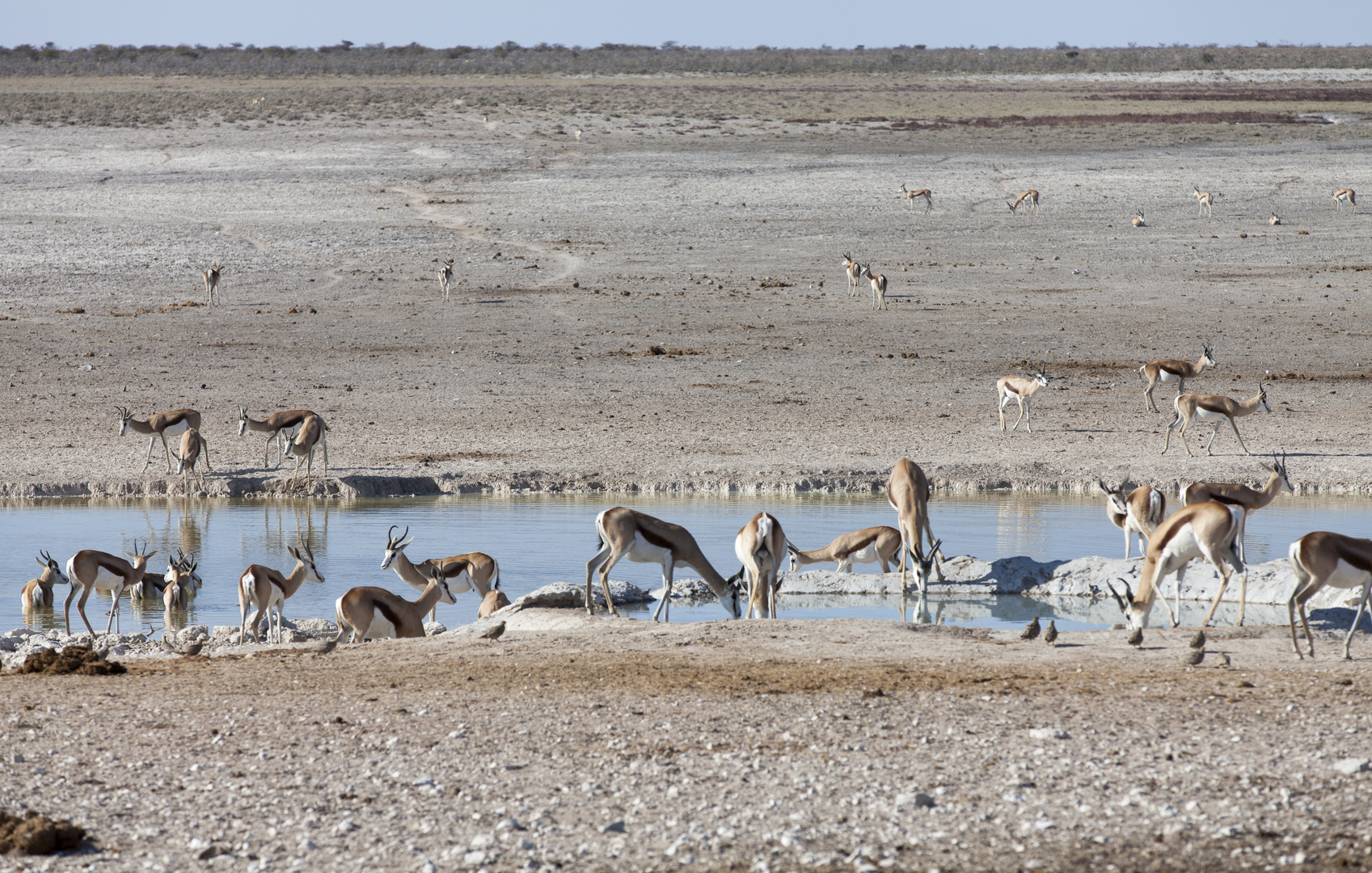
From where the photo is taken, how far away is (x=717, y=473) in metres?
16.8

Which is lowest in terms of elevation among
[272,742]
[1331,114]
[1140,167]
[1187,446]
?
[272,742]

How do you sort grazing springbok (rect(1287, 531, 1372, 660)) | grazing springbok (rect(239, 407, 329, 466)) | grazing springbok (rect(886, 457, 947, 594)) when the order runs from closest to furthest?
1. grazing springbok (rect(1287, 531, 1372, 660))
2. grazing springbok (rect(886, 457, 947, 594))
3. grazing springbok (rect(239, 407, 329, 466))

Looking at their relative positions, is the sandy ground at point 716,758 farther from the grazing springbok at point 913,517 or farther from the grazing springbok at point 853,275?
the grazing springbok at point 853,275

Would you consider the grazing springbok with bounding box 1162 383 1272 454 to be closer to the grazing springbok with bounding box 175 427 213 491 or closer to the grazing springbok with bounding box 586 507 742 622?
the grazing springbok with bounding box 586 507 742 622

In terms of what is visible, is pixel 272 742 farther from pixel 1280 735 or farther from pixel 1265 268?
pixel 1265 268

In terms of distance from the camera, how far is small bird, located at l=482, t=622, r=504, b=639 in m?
9.20

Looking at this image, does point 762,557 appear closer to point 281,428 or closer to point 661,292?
point 281,428

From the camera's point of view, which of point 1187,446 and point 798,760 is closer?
point 798,760

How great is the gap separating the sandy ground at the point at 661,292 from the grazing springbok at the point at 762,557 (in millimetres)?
5958

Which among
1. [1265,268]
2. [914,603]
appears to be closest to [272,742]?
[914,603]

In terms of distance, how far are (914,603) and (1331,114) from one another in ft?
154

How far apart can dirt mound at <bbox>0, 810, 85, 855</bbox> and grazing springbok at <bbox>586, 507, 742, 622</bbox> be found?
5530mm

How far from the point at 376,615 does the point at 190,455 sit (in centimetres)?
705

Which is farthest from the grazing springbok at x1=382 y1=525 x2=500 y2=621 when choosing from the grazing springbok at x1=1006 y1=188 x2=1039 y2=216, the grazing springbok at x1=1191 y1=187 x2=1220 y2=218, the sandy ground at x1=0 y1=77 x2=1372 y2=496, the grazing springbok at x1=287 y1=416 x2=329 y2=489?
the grazing springbok at x1=1191 y1=187 x2=1220 y2=218
